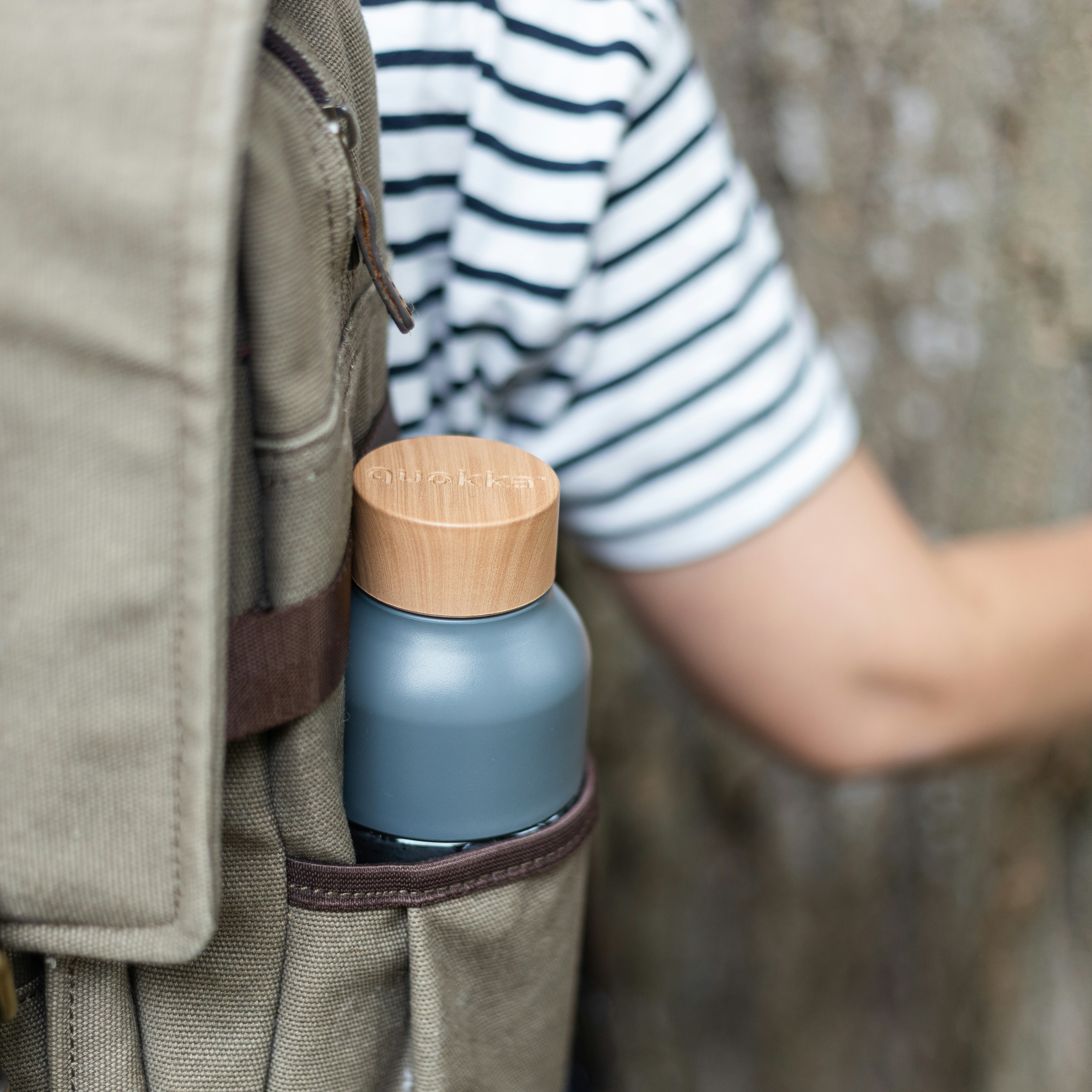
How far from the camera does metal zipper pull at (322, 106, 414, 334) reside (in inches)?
12.1

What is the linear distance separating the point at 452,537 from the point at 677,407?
0.71 ft

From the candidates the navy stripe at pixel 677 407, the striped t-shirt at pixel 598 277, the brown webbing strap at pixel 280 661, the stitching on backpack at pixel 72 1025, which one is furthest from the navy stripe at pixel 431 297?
the stitching on backpack at pixel 72 1025

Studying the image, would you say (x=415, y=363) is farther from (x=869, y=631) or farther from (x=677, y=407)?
(x=869, y=631)

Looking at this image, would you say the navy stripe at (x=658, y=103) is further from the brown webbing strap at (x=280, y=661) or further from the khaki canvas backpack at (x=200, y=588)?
the brown webbing strap at (x=280, y=661)

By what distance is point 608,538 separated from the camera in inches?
21.5

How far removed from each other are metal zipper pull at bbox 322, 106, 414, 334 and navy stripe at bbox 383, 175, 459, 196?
117 mm

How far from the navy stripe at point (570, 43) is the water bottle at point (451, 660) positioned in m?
0.21

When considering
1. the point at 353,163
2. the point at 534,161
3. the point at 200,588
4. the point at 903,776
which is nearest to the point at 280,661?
the point at 200,588

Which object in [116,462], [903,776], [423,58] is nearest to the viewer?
[116,462]

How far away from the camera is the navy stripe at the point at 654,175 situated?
1.62 feet

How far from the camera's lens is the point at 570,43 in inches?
18.2

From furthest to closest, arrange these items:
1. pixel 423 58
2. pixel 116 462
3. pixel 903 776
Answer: pixel 903 776, pixel 423 58, pixel 116 462

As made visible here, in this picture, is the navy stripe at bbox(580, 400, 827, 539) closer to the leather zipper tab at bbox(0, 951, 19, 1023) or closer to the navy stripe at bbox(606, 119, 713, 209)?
the navy stripe at bbox(606, 119, 713, 209)

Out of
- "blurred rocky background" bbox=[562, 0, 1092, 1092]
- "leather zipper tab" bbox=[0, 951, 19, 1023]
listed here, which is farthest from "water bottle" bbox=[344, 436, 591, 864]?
"blurred rocky background" bbox=[562, 0, 1092, 1092]
